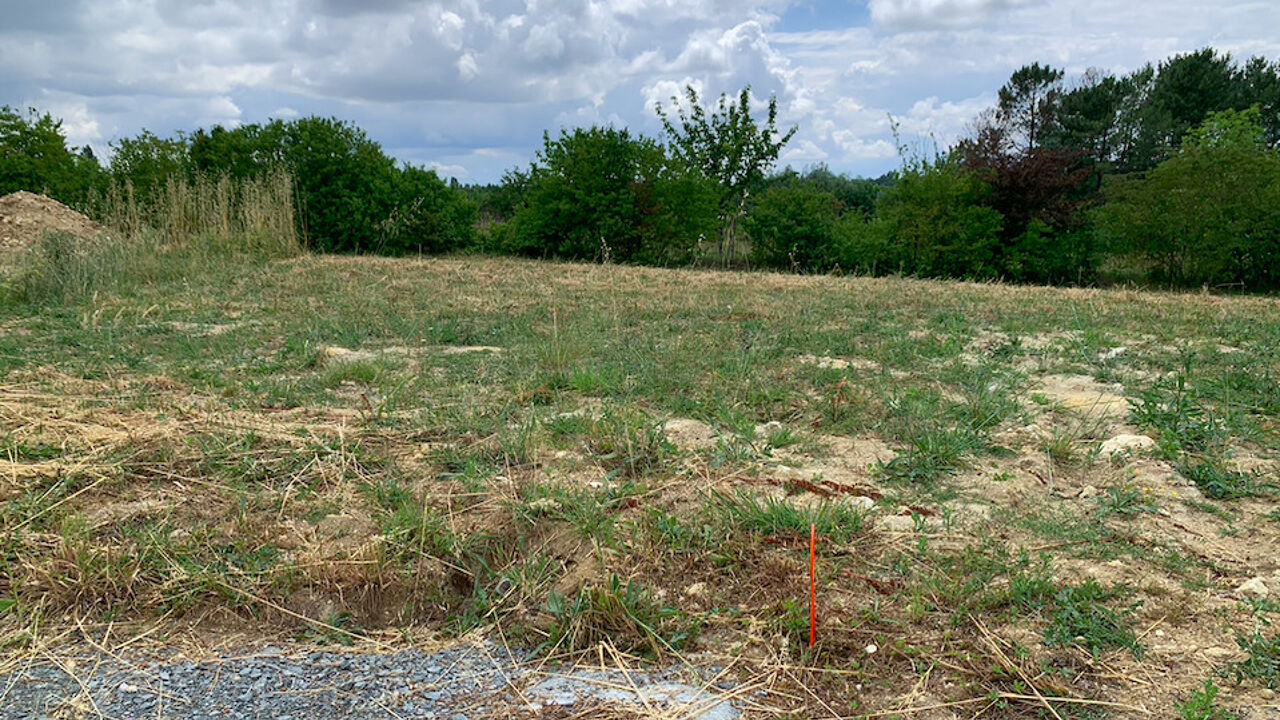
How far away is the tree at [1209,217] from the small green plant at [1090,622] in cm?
1590

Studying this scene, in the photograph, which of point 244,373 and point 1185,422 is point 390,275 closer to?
point 244,373

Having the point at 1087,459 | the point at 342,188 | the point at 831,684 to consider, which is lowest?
the point at 831,684

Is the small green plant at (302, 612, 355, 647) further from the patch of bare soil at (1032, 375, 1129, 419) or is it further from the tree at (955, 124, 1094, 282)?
the tree at (955, 124, 1094, 282)

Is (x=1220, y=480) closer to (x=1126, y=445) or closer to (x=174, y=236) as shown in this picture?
(x=1126, y=445)

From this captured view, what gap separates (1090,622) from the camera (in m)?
2.19

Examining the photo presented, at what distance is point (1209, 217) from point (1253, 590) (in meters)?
16.6

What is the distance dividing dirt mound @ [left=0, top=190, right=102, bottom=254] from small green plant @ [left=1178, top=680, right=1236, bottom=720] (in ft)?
38.7

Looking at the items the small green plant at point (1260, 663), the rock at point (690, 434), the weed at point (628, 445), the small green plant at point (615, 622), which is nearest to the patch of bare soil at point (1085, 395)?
the rock at point (690, 434)

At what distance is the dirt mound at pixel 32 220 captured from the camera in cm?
1037

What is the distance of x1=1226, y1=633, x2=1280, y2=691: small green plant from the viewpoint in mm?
1961

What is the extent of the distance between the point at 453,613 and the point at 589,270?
8.96 metres

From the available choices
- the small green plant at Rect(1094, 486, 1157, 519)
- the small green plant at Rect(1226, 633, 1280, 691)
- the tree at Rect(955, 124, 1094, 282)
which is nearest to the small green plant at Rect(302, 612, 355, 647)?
the small green plant at Rect(1226, 633, 1280, 691)

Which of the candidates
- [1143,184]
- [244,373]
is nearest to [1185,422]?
[244,373]

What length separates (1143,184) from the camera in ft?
55.4
